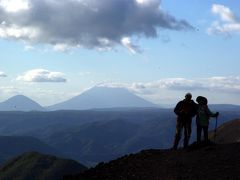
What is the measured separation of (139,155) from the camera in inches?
976

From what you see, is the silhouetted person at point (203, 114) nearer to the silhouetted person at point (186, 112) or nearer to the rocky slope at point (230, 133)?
the silhouetted person at point (186, 112)

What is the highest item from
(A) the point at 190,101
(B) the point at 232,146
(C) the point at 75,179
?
(A) the point at 190,101

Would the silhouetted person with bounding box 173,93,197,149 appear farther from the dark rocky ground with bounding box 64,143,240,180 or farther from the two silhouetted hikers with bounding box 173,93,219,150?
the dark rocky ground with bounding box 64,143,240,180

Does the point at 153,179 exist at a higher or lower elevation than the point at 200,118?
lower

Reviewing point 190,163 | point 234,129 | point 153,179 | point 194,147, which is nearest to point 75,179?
point 153,179

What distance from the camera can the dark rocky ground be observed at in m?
19.6

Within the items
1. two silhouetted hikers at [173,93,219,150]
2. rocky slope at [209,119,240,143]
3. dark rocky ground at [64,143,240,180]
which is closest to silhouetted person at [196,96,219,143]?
two silhouetted hikers at [173,93,219,150]

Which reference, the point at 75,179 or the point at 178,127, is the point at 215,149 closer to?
the point at 178,127

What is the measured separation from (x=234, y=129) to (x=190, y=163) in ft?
241

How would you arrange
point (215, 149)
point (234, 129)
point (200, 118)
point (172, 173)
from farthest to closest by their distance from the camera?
1. point (234, 129)
2. point (200, 118)
3. point (215, 149)
4. point (172, 173)

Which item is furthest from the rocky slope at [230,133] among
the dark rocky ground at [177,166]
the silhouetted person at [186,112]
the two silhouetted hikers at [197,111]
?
the dark rocky ground at [177,166]

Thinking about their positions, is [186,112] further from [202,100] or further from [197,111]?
[202,100]

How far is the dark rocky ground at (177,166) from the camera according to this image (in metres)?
19.6

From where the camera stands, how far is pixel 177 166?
69.5ft
